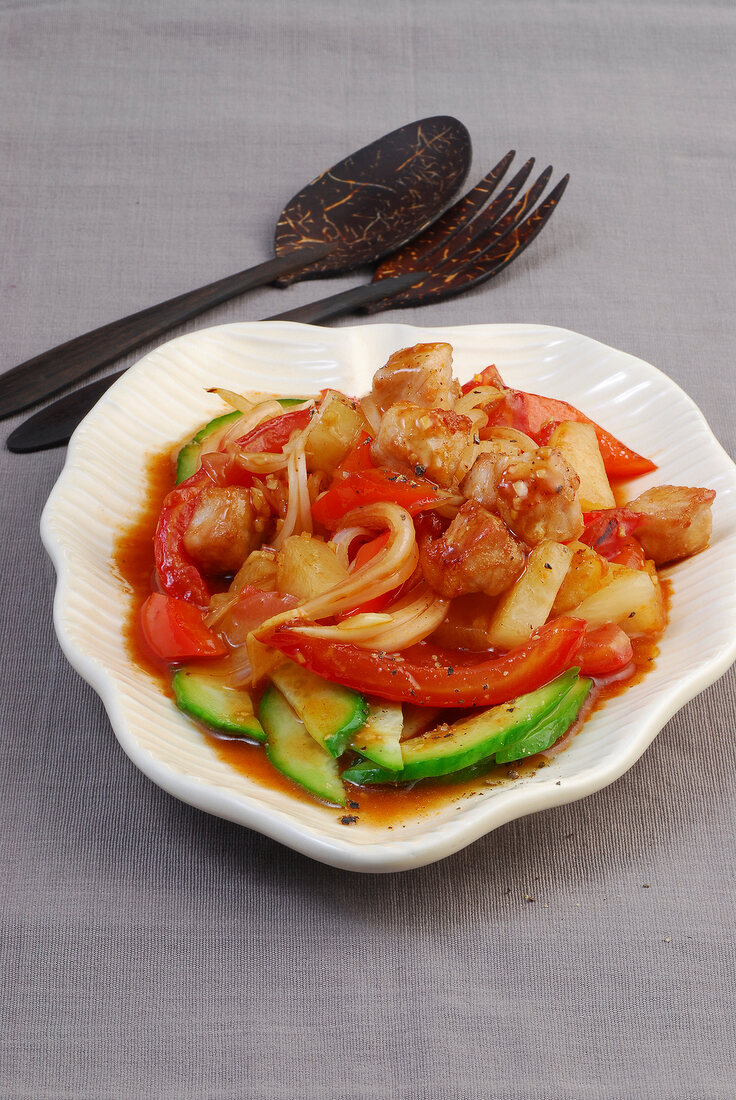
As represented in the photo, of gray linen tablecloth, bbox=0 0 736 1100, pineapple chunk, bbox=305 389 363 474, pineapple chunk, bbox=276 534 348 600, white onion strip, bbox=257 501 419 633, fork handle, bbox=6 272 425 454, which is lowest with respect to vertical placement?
gray linen tablecloth, bbox=0 0 736 1100

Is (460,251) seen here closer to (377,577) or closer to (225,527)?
(225,527)

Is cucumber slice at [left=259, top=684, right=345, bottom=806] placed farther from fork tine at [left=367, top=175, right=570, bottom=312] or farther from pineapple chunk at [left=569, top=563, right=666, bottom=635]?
fork tine at [left=367, top=175, right=570, bottom=312]

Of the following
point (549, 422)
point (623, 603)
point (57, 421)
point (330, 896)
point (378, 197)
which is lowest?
point (330, 896)

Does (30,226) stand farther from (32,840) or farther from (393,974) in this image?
(393,974)

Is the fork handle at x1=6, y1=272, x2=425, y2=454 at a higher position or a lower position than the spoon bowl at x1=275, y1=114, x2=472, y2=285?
lower

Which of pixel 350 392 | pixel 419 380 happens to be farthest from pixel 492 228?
pixel 419 380

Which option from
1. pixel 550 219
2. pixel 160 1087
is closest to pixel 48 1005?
pixel 160 1087

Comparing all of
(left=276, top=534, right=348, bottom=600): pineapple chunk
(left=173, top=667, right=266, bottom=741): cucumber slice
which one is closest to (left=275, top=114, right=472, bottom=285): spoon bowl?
(left=276, top=534, right=348, bottom=600): pineapple chunk
